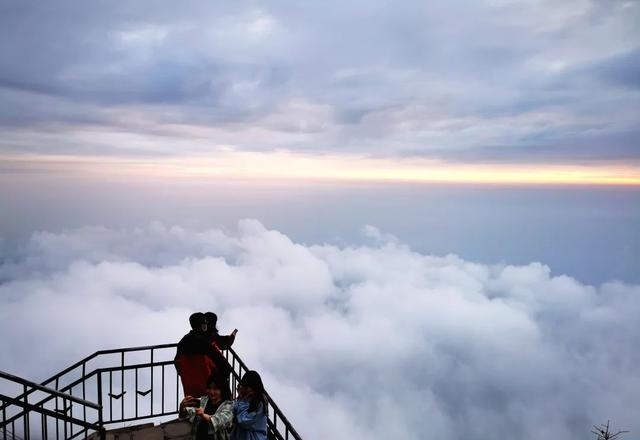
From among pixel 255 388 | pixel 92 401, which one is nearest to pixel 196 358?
pixel 255 388

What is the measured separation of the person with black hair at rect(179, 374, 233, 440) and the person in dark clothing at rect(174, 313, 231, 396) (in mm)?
1216

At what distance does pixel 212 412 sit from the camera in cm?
424

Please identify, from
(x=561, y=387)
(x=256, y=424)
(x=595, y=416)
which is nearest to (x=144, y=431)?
(x=256, y=424)

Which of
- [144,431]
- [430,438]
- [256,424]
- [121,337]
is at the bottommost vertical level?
[430,438]

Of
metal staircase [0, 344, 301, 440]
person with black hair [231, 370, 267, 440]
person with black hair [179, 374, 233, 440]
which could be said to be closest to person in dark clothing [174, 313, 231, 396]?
metal staircase [0, 344, 301, 440]

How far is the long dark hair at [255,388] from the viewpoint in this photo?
4.13m

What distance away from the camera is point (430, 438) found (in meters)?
167

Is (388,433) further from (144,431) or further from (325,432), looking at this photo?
(144,431)

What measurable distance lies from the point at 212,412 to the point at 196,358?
142 centimetres

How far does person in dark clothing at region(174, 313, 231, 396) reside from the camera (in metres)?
5.51

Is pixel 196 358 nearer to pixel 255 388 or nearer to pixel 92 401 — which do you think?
pixel 255 388

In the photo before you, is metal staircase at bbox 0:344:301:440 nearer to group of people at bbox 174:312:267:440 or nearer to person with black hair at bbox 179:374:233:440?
group of people at bbox 174:312:267:440

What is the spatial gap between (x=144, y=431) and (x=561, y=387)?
235086 millimetres

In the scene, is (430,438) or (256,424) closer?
(256,424)
